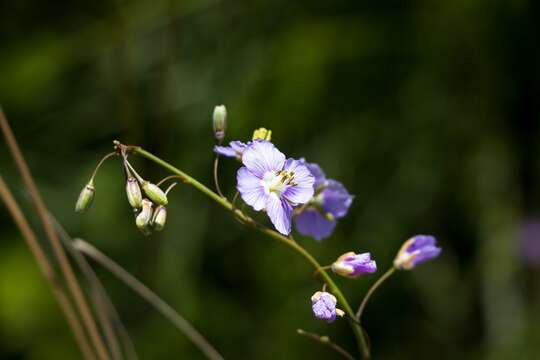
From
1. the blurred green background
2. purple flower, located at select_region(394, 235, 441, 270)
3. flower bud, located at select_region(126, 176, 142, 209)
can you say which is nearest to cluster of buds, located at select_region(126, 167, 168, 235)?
flower bud, located at select_region(126, 176, 142, 209)

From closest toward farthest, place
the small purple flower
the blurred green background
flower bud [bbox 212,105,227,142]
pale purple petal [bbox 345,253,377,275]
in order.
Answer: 1. the small purple flower
2. pale purple petal [bbox 345,253,377,275]
3. flower bud [bbox 212,105,227,142]
4. the blurred green background

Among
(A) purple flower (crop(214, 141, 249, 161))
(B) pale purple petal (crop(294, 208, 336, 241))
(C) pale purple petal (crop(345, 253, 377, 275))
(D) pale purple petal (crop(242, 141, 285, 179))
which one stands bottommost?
(C) pale purple petal (crop(345, 253, 377, 275))

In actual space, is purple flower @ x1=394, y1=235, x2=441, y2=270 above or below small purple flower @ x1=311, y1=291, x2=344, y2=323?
below

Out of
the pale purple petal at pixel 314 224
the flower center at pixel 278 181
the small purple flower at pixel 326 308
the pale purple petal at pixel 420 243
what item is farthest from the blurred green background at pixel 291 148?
the small purple flower at pixel 326 308

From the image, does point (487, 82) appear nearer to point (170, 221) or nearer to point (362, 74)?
point (362, 74)

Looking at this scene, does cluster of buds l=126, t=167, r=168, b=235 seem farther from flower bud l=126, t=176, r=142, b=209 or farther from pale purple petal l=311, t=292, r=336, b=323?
pale purple petal l=311, t=292, r=336, b=323

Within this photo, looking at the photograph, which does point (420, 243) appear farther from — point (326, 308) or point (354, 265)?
point (326, 308)

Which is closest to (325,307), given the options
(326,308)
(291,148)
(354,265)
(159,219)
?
(326,308)

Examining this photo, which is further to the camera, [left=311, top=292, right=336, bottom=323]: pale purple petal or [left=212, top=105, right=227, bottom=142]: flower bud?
[left=212, top=105, right=227, bottom=142]: flower bud
